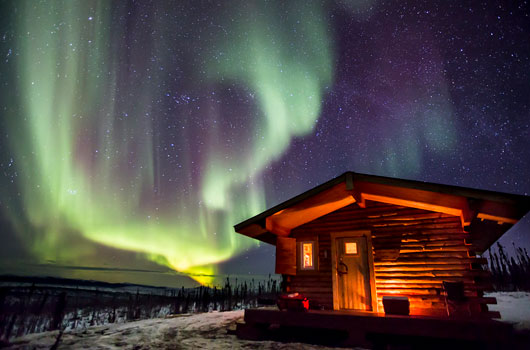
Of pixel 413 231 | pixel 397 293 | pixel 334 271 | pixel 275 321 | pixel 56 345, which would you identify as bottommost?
pixel 56 345

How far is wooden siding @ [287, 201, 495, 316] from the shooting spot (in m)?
7.63

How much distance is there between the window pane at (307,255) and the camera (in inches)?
381

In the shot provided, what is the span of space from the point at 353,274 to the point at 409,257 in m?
1.73

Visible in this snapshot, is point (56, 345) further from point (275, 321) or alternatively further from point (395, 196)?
point (395, 196)

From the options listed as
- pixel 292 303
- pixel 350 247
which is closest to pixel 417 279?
pixel 350 247

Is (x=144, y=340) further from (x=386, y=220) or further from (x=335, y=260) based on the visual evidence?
(x=386, y=220)

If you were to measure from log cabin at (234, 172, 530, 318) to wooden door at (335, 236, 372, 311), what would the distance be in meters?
0.03

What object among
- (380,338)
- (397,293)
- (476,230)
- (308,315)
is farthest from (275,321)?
(476,230)

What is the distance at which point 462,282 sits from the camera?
285 inches

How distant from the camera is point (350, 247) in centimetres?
928

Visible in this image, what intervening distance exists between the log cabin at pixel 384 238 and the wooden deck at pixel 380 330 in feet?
3.33

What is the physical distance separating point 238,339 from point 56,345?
15.0 ft

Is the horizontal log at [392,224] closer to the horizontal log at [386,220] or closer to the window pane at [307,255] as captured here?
the horizontal log at [386,220]

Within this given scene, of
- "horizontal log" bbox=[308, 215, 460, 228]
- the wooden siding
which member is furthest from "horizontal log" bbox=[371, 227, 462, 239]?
"horizontal log" bbox=[308, 215, 460, 228]
